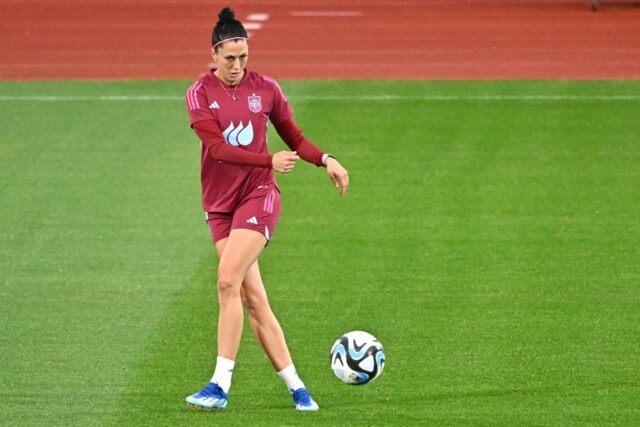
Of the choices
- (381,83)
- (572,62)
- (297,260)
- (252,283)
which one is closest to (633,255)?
(297,260)

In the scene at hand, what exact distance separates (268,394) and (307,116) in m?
8.95

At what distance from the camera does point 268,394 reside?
915 centimetres

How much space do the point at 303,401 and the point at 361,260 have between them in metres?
3.78

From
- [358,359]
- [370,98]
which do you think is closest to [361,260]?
[358,359]

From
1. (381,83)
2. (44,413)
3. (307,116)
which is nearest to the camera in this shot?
(44,413)

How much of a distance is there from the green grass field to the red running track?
74.4 inches

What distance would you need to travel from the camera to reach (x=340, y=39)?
24.1 m

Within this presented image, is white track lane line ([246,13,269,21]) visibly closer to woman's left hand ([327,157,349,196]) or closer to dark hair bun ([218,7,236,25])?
dark hair bun ([218,7,236,25])

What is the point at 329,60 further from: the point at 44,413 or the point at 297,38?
the point at 44,413

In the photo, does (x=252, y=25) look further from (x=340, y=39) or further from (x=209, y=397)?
(x=209, y=397)

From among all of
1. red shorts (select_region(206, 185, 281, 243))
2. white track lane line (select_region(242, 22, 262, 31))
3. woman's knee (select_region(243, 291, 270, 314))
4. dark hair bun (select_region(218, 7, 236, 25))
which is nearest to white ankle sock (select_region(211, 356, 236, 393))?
woman's knee (select_region(243, 291, 270, 314))

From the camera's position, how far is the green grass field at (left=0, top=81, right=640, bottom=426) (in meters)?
9.12

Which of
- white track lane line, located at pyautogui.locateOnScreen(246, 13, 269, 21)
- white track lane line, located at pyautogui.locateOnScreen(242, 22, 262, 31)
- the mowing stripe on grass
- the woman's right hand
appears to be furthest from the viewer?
white track lane line, located at pyautogui.locateOnScreen(246, 13, 269, 21)

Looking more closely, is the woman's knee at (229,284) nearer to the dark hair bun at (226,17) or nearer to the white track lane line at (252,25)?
the dark hair bun at (226,17)
